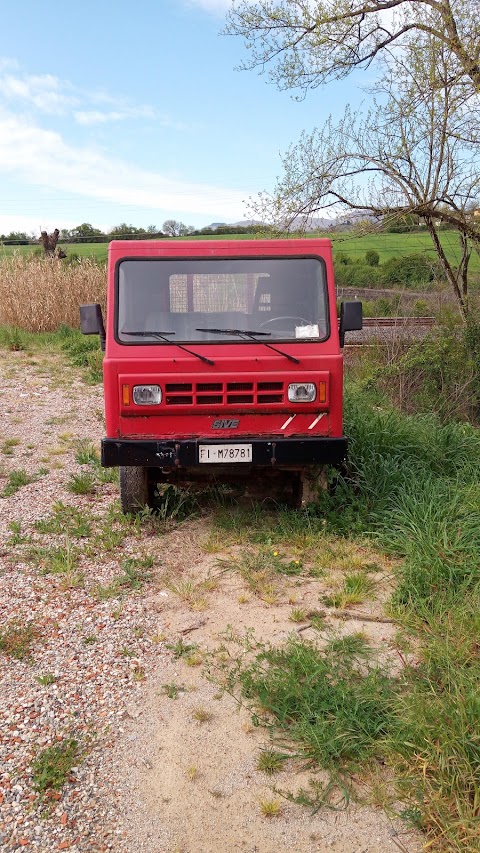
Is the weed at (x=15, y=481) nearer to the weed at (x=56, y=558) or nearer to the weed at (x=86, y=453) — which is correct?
the weed at (x=86, y=453)

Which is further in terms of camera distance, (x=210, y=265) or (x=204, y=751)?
(x=210, y=265)

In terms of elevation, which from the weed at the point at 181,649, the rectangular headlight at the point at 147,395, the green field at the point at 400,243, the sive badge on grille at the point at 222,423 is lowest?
the weed at the point at 181,649

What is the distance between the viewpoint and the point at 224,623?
422cm

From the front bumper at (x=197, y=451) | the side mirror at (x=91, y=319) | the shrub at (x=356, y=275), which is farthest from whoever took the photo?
the shrub at (x=356, y=275)

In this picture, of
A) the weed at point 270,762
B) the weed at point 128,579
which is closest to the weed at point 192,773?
the weed at point 270,762

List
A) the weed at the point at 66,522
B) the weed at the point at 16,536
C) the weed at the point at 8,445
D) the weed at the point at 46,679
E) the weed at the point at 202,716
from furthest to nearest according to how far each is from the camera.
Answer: the weed at the point at 8,445 < the weed at the point at 66,522 < the weed at the point at 16,536 < the weed at the point at 46,679 < the weed at the point at 202,716

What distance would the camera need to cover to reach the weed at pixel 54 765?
292 cm

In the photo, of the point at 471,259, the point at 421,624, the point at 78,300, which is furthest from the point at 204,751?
the point at 78,300

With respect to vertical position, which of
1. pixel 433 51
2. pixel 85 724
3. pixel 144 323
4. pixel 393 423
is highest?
pixel 433 51

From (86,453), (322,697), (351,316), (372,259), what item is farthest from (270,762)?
(372,259)

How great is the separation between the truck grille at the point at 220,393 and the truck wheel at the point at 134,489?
2.43ft

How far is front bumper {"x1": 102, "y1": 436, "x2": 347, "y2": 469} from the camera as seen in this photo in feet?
17.2

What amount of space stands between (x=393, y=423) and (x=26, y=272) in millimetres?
13630

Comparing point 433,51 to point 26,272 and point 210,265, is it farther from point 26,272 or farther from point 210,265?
point 26,272
